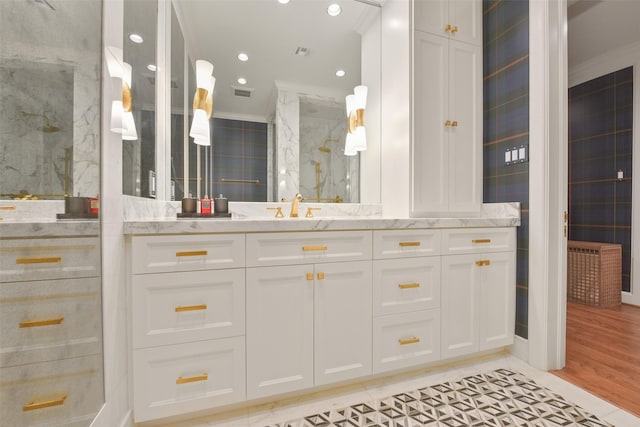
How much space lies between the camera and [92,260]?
94 centimetres

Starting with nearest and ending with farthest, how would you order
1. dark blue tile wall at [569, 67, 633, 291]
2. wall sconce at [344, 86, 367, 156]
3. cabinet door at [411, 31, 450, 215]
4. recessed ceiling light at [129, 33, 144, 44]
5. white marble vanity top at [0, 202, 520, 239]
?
white marble vanity top at [0, 202, 520, 239], recessed ceiling light at [129, 33, 144, 44], cabinet door at [411, 31, 450, 215], wall sconce at [344, 86, 367, 156], dark blue tile wall at [569, 67, 633, 291]

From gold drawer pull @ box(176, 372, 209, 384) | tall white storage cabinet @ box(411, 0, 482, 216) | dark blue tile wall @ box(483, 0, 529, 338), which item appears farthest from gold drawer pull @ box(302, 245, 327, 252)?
dark blue tile wall @ box(483, 0, 529, 338)

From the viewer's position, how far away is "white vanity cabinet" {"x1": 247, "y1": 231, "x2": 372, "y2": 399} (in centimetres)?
135

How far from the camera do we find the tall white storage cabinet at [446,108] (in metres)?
1.99

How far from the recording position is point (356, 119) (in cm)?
234

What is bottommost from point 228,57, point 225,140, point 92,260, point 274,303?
point 274,303

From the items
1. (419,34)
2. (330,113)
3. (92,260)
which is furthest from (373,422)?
(419,34)

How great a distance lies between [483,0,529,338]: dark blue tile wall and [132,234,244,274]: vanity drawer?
1792 mm

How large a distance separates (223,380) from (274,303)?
1.27 feet

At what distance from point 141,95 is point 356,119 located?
4.84 ft

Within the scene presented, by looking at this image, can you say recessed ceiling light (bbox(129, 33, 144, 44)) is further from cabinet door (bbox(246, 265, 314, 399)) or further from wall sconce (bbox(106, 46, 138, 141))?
cabinet door (bbox(246, 265, 314, 399))

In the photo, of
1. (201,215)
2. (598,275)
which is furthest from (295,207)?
(598,275)

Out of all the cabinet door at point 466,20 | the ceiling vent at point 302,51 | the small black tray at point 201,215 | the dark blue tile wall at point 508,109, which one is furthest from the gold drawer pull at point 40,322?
the cabinet door at point 466,20

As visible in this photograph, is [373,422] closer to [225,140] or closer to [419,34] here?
[225,140]
